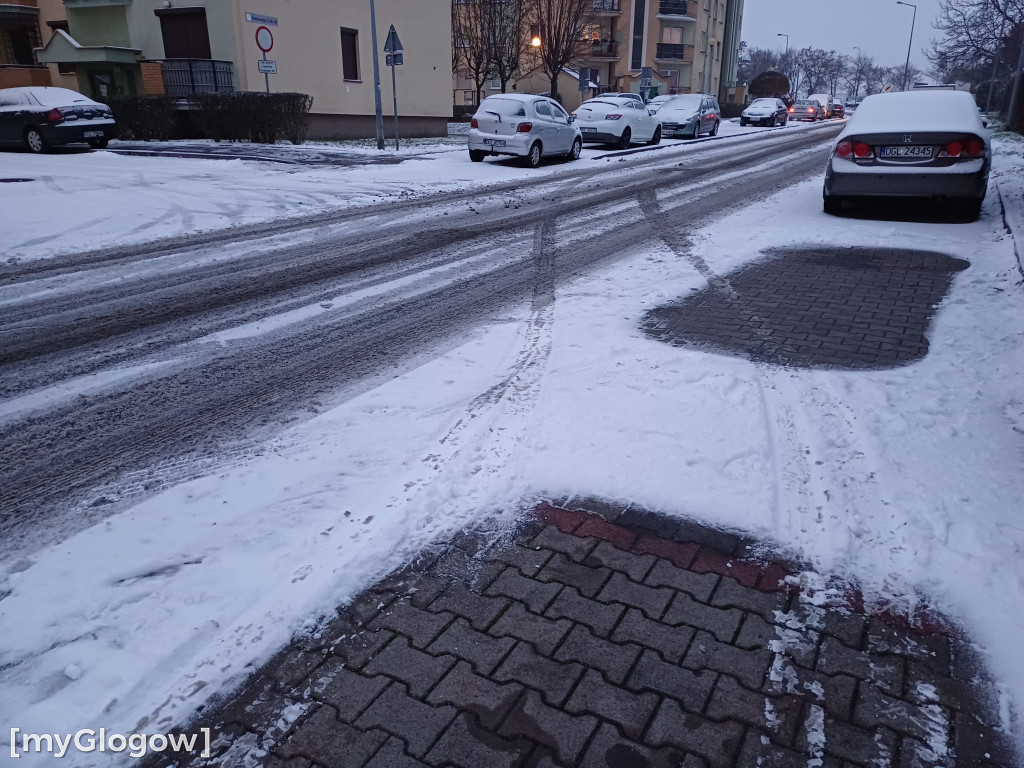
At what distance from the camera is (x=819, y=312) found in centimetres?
667

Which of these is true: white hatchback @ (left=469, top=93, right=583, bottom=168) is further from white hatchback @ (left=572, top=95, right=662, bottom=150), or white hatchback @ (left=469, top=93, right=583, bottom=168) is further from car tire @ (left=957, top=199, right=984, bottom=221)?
car tire @ (left=957, top=199, right=984, bottom=221)

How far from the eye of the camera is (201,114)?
21.9 meters

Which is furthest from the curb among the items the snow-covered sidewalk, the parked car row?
the parked car row

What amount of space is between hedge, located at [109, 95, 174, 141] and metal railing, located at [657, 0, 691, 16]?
169 ft

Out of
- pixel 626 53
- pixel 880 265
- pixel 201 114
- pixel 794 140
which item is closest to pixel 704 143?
pixel 794 140

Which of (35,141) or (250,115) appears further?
(250,115)

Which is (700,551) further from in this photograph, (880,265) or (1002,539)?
(880,265)

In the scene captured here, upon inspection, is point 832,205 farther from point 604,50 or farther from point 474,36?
point 604,50

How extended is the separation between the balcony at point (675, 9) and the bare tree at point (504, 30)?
1096 inches

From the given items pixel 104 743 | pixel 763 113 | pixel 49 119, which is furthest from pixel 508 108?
pixel 763 113

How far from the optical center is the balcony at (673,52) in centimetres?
6419

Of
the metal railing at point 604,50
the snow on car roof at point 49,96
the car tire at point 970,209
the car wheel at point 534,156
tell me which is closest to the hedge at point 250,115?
the snow on car roof at point 49,96

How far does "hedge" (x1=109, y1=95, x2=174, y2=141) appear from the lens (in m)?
22.4

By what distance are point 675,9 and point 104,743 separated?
7062 centimetres
